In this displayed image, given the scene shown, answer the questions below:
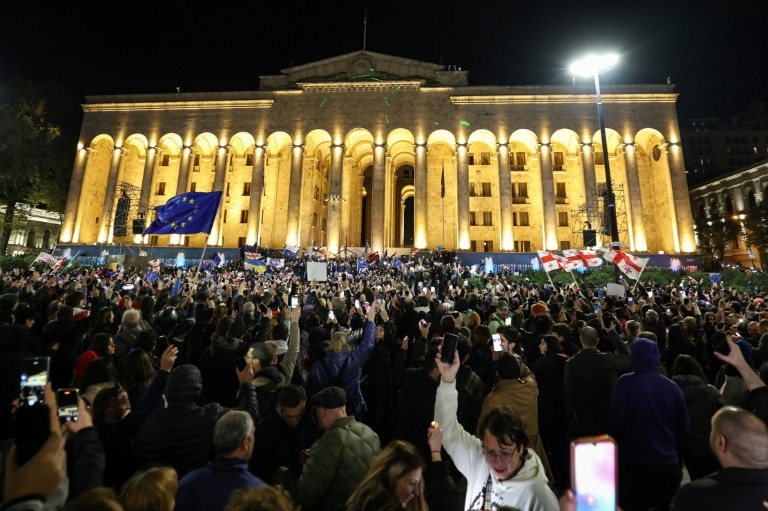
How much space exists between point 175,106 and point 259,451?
136 feet

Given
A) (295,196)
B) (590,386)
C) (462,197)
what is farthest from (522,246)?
(590,386)

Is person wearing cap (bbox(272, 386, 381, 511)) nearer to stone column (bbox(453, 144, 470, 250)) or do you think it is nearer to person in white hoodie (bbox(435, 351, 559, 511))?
person in white hoodie (bbox(435, 351, 559, 511))

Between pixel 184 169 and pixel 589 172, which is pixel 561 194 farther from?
pixel 184 169

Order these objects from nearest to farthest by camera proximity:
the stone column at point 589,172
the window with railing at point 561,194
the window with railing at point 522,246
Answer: the stone column at point 589,172
the window with railing at point 522,246
the window with railing at point 561,194

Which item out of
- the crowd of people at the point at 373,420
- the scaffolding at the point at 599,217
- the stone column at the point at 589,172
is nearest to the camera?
the crowd of people at the point at 373,420

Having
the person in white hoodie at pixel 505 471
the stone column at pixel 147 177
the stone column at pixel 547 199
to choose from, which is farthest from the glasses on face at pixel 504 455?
the stone column at pixel 147 177

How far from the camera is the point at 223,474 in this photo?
2.28 metres

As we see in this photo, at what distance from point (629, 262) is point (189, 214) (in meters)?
15.1

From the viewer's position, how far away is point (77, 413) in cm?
236

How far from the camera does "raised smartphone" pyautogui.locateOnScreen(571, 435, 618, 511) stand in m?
1.46

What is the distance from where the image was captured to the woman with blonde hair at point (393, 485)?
1768 millimetres

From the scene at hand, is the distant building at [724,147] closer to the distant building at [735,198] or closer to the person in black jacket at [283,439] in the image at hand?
the distant building at [735,198]

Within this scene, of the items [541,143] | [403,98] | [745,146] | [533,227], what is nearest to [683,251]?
[533,227]

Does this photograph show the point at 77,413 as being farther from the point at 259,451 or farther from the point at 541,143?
the point at 541,143
